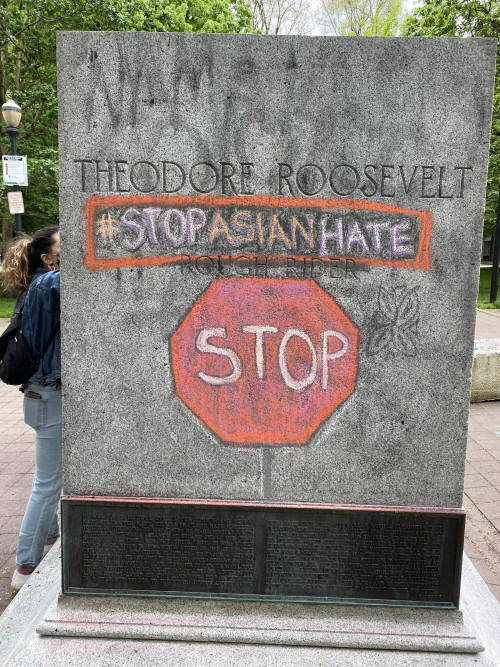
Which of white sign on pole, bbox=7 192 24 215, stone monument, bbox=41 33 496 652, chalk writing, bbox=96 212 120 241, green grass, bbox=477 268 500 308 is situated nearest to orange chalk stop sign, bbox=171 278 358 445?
stone monument, bbox=41 33 496 652

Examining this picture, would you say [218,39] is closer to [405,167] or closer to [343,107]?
[343,107]

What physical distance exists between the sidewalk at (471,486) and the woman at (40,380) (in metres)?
0.36

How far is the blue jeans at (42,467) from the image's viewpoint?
288 centimetres

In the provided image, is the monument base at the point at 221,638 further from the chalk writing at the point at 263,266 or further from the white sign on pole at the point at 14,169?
the white sign on pole at the point at 14,169

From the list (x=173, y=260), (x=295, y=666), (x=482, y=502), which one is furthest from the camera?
(x=482, y=502)

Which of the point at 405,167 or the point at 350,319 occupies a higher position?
the point at 405,167

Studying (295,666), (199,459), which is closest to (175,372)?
(199,459)

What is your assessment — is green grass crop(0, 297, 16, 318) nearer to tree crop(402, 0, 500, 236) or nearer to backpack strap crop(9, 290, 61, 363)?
backpack strap crop(9, 290, 61, 363)

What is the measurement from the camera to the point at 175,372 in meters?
2.45

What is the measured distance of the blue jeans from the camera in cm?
288

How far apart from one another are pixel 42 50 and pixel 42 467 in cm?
1407

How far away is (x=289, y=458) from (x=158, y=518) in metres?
0.69

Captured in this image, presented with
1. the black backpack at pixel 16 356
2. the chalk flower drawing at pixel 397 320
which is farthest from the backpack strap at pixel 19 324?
the chalk flower drawing at pixel 397 320

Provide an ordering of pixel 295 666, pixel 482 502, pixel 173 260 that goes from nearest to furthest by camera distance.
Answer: pixel 295 666, pixel 173 260, pixel 482 502
